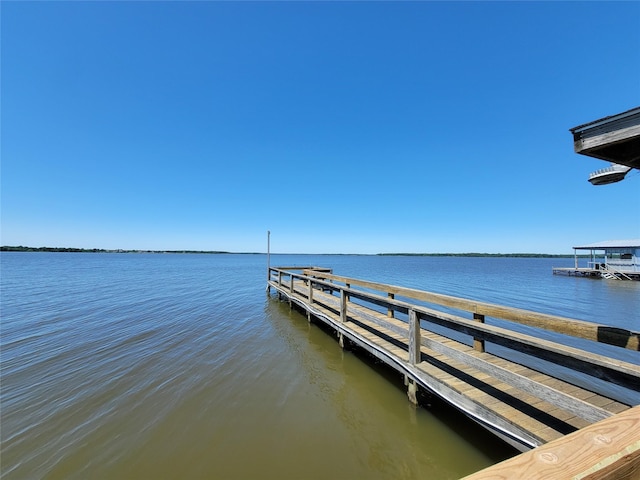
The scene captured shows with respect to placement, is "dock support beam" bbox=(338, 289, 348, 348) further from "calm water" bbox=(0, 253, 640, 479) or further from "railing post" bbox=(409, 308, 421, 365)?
"railing post" bbox=(409, 308, 421, 365)

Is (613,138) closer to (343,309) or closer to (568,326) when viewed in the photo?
(568,326)

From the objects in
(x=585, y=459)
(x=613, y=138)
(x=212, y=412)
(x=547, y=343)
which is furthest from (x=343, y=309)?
(x=585, y=459)

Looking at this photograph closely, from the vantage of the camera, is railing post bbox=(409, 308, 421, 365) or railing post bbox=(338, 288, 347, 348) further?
railing post bbox=(338, 288, 347, 348)

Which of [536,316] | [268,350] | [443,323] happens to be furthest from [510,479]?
[268,350]

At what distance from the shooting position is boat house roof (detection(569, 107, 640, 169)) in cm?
230

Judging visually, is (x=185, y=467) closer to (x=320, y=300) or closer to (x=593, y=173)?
(x=593, y=173)

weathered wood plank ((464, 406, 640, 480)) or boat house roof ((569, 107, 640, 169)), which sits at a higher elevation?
boat house roof ((569, 107, 640, 169))

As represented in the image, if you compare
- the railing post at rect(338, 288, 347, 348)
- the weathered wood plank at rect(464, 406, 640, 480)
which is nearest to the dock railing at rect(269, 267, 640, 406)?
the weathered wood plank at rect(464, 406, 640, 480)

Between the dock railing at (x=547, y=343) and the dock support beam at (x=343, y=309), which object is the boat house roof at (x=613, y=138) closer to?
the dock railing at (x=547, y=343)

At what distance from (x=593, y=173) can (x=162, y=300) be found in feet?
51.2

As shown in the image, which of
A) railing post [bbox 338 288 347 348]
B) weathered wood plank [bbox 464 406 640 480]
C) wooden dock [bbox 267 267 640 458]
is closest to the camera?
weathered wood plank [bbox 464 406 640 480]

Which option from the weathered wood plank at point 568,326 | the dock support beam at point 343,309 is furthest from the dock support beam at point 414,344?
the dock support beam at point 343,309

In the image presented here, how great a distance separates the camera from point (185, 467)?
Result: 3.34 meters

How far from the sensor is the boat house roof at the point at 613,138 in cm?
230
